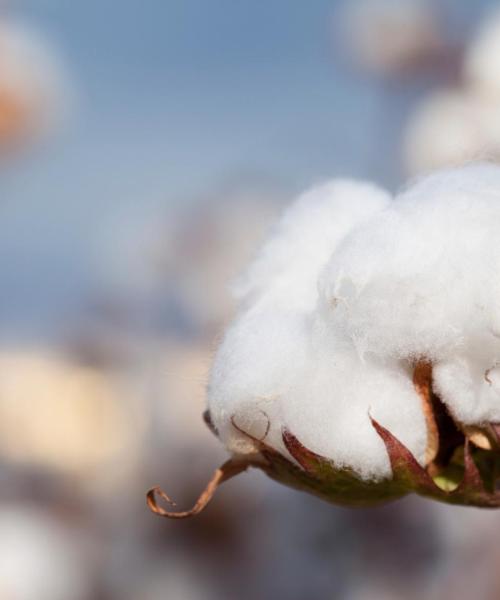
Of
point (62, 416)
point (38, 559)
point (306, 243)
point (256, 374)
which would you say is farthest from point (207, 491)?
point (62, 416)

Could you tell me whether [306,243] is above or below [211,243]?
above

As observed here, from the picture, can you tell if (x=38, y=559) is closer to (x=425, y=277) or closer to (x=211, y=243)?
(x=211, y=243)

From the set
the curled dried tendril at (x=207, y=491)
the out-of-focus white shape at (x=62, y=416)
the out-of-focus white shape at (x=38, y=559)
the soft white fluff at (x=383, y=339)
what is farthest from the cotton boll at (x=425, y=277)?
the out-of-focus white shape at (x=62, y=416)

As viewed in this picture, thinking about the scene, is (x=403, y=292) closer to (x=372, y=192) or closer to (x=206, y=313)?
(x=372, y=192)

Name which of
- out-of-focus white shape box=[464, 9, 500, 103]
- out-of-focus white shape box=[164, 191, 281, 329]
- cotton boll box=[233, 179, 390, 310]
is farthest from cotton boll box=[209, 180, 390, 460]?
out-of-focus white shape box=[164, 191, 281, 329]

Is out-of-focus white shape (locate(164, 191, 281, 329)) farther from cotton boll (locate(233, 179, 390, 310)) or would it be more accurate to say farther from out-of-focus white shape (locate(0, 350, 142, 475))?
cotton boll (locate(233, 179, 390, 310))

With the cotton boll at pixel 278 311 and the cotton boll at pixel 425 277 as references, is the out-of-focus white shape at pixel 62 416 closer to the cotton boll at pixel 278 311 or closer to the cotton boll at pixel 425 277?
the cotton boll at pixel 278 311

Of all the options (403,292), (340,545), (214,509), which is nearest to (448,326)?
(403,292)
